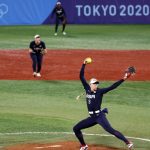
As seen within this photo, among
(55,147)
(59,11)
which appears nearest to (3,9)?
(59,11)

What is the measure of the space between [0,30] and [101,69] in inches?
664

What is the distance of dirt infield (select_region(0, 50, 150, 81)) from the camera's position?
26719 mm

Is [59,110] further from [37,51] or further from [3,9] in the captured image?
[3,9]

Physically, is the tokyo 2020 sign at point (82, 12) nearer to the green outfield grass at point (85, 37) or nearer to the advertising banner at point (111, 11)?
the advertising banner at point (111, 11)

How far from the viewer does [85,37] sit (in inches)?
1561

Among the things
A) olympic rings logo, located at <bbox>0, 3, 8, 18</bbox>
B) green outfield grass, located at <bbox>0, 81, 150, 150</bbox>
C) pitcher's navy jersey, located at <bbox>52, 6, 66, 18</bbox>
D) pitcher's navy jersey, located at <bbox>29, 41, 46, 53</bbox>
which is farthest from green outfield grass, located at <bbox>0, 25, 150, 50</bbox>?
green outfield grass, located at <bbox>0, 81, 150, 150</bbox>

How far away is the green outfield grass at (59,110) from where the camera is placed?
16531 millimetres

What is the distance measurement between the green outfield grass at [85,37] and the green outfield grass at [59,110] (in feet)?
35.4

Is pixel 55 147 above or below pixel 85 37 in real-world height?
above

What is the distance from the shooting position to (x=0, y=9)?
1726 inches

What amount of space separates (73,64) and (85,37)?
1032cm

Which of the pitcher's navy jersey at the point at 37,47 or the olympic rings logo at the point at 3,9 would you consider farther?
the olympic rings logo at the point at 3,9

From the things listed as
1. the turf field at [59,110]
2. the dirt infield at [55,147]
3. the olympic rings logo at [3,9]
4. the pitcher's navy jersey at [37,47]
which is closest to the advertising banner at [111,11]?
the olympic rings logo at [3,9]

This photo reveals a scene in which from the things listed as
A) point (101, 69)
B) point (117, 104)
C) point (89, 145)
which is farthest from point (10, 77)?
point (89, 145)
